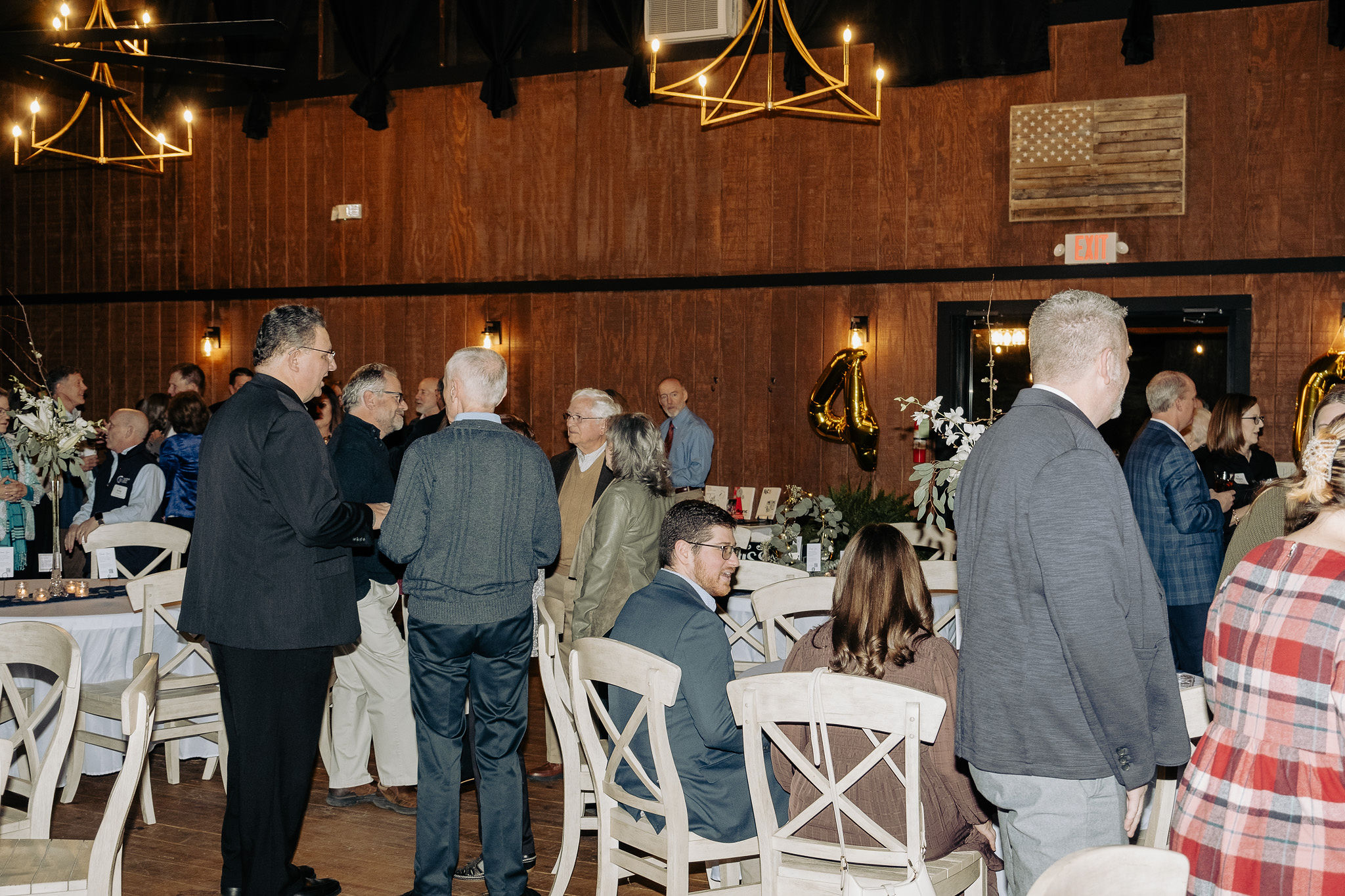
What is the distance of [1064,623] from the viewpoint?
207 cm

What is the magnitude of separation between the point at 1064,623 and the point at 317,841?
3.13 meters

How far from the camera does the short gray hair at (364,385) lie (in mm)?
4426

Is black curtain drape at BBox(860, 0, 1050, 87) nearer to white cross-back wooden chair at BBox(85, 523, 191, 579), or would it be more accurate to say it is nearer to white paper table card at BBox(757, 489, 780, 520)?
white paper table card at BBox(757, 489, 780, 520)

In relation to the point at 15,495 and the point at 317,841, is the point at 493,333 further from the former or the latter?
the point at 317,841

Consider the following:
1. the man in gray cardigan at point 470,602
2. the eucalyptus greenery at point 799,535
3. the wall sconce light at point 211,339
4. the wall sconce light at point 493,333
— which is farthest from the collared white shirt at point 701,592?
the wall sconce light at point 211,339

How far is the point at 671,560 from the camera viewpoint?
10.4 ft

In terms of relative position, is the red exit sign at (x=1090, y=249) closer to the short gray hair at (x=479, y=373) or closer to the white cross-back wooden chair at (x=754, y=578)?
the white cross-back wooden chair at (x=754, y=578)

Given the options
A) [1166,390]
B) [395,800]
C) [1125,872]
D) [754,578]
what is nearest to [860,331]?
[1166,390]

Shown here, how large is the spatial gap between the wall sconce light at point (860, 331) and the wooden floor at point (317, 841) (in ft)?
17.0

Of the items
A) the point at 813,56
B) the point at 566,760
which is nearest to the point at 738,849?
the point at 566,760

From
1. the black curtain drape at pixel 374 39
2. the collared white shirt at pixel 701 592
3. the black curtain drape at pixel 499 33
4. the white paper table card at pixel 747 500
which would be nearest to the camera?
the collared white shirt at pixel 701 592

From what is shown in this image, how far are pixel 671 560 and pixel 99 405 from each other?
36.6 feet

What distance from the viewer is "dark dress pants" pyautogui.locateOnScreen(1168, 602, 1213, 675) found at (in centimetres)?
453

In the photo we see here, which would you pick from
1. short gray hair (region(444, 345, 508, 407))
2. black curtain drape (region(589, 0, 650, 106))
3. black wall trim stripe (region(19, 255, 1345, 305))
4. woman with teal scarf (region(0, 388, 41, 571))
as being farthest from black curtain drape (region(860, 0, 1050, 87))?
woman with teal scarf (region(0, 388, 41, 571))
